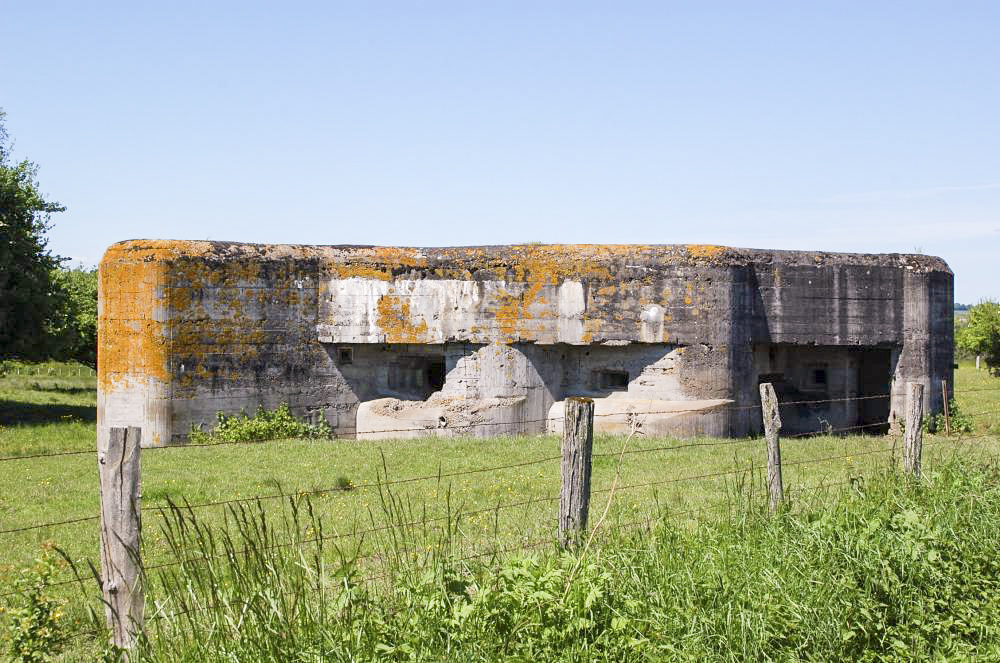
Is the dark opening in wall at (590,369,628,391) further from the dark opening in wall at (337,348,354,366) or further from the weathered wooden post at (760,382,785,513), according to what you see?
the weathered wooden post at (760,382,785,513)

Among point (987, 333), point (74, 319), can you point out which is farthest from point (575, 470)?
point (987, 333)

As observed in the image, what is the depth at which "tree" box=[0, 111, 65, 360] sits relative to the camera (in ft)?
63.8

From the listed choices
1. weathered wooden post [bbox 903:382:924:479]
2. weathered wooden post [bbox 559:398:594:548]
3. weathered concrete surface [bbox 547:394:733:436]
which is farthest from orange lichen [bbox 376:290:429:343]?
weathered wooden post [bbox 559:398:594:548]


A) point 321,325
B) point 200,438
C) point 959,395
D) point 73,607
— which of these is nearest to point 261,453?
point 200,438

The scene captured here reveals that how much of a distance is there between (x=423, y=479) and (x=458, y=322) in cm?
609

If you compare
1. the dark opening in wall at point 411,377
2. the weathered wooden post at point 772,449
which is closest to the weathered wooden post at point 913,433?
the weathered wooden post at point 772,449

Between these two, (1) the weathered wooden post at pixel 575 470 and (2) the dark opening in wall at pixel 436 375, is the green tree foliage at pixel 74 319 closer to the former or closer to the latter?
(2) the dark opening in wall at pixel 436 375

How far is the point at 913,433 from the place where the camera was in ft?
22.6

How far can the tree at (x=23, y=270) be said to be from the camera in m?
19.4

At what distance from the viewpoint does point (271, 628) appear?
3.83 meters

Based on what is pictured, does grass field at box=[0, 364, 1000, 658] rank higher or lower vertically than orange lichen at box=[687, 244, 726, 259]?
lower

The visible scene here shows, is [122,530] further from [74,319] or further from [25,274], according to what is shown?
[74,319]

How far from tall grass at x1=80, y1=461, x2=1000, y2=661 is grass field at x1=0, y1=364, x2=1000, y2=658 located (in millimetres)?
906

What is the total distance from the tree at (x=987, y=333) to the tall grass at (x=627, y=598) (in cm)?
3510
